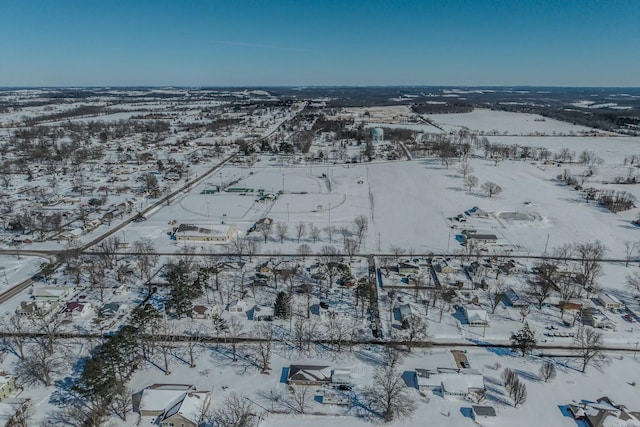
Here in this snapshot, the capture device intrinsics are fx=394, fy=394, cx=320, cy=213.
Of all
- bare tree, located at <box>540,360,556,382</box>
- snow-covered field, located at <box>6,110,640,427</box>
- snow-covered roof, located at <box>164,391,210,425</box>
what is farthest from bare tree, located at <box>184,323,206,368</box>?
bare tree, located at <box>540,360,556,382</box>

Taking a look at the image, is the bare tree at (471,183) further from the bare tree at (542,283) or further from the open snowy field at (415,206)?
the bare tree at (542,283)

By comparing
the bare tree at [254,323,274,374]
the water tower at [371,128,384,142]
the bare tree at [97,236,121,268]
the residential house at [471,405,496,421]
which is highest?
the water tower at [371,128,384,142]

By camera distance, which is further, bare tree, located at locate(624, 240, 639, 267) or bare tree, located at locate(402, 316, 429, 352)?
bare tree, located at locate(624, 240, 639, 267)

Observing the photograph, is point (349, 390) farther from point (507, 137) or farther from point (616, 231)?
point (507, 137)

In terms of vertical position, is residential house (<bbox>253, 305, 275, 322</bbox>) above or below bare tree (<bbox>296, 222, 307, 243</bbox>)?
below

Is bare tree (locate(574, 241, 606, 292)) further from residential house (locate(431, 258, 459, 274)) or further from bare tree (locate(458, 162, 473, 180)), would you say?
bare tree (locate(458, 162, 473, 180))

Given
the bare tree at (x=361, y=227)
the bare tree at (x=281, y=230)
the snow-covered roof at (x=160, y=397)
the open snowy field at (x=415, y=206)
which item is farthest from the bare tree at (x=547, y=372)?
the bare tree at (x=281, y=230)
